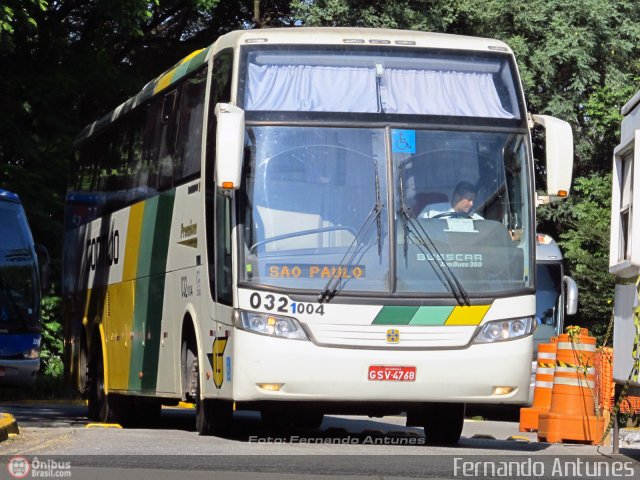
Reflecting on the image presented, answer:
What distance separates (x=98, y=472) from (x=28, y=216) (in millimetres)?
18793

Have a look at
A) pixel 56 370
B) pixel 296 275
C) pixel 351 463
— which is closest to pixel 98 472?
pixel 351 463

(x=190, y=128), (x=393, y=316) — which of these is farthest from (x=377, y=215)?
(x=190, y=128)

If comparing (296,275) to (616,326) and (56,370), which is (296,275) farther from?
(56,370)

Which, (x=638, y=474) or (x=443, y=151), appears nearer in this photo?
(x=638, y=474)

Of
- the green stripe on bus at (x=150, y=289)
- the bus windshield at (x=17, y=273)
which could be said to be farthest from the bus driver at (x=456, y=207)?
the bus windshield at (x=17, y=273)

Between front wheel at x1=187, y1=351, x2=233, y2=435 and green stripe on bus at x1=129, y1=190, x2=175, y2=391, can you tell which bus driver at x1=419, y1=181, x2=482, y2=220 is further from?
green stripe on bus at x1=129, y1=190, x2=175, y2=391

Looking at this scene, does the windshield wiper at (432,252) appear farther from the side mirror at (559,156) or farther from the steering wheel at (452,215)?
the side mirror at (559,156)

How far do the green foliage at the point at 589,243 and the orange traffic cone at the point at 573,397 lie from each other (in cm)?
1915

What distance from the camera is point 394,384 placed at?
42.3 feet

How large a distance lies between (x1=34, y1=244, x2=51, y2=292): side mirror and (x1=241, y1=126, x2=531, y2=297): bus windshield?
12.8 meters

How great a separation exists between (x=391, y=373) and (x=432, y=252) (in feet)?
3.68

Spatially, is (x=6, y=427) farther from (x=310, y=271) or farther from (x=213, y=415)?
(x=310, y=271)

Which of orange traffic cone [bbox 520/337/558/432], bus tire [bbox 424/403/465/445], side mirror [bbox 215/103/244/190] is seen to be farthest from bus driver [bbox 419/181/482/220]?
orange traffic cone [bbox 520/337/558/432]

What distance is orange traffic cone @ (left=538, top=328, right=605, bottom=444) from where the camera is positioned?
15.9m
